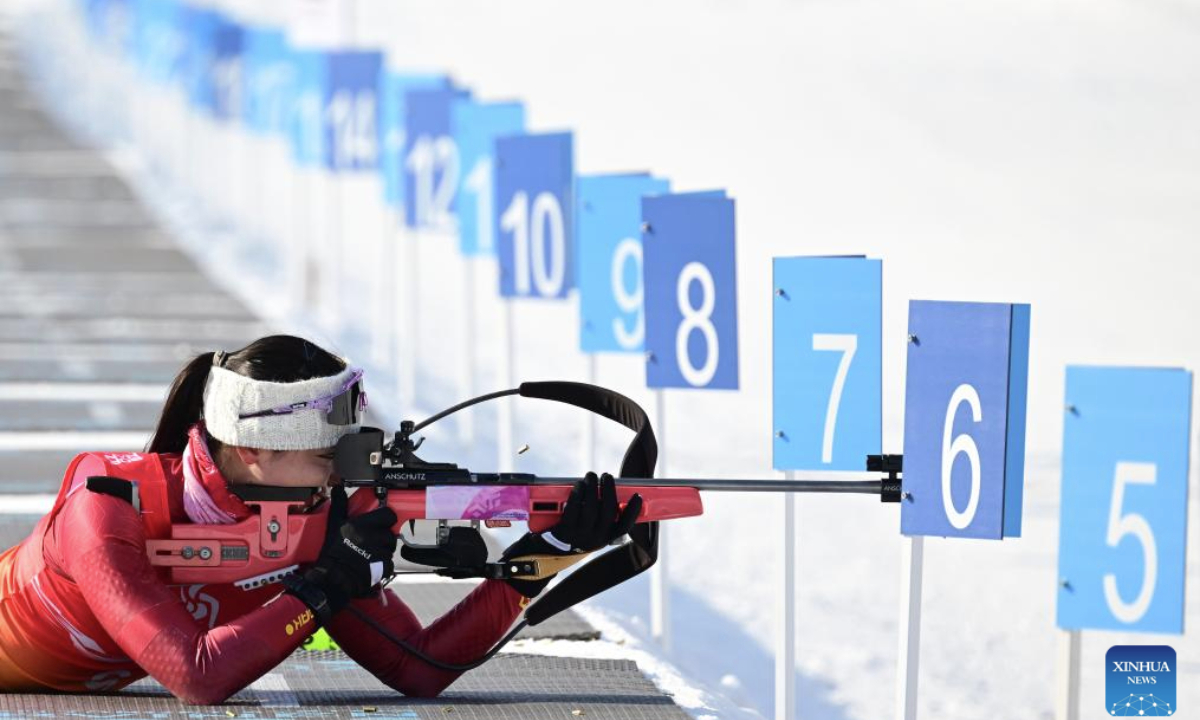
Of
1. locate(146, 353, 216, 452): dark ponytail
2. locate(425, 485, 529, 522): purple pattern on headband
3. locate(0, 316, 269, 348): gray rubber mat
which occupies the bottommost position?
locate(0, 316, 269, 348): gray rubber mat

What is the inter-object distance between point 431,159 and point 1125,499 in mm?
7665

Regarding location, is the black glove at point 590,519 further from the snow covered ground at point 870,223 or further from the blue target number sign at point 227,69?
the blue target number sign at point 227,69

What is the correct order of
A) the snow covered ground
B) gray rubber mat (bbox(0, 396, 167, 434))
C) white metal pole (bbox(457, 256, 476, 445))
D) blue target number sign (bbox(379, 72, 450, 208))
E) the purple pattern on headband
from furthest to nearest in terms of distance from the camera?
blue target number sign (bbox(379, 72, 450, 208))
white metal pole (bbox(457, 256, 476, 445))
gray rubber mat (bbox(0, 396, 167, 434))
the snow covered ground
the purple pattern on headband

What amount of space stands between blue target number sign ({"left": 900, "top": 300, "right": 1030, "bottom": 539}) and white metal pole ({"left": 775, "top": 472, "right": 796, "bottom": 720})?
955 mm

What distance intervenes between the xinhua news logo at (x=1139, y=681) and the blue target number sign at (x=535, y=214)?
4457 millimetres

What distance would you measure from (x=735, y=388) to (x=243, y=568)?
272cm

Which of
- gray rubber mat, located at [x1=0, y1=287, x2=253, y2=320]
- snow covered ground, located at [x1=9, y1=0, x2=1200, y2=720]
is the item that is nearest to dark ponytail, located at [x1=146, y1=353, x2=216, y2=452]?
snow covered ground, located at [x1=9, y1=0, x2=1200, y2=720]

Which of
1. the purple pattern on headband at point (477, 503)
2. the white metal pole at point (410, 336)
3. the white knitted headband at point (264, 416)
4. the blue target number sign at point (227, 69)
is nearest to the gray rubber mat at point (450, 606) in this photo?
the purple pattern on headband at point (477, 503)

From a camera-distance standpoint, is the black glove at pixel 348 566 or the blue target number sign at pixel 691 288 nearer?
the black glove at pixel 348 566

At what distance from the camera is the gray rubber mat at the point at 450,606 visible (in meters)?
6.49

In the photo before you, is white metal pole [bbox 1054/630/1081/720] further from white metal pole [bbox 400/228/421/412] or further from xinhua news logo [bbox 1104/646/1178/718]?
white metal pole [bbox 400/228/421/412]

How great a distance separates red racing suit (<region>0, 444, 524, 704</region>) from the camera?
438 cm

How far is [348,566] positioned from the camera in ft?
14.5

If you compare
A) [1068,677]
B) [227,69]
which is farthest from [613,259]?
[227,69]
